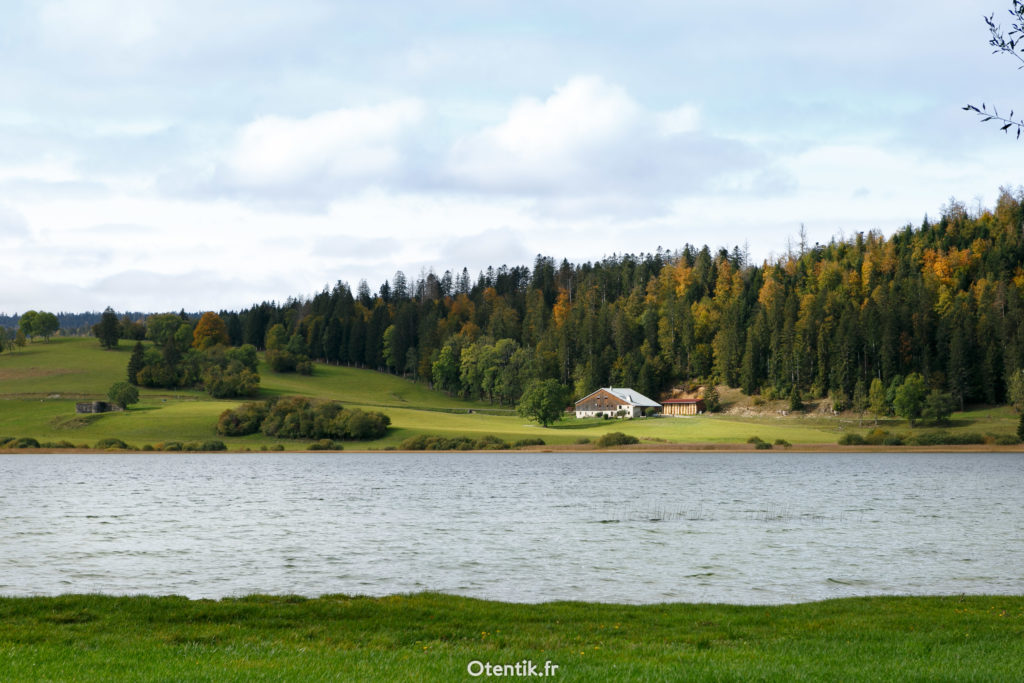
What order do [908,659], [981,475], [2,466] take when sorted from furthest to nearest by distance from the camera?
[2,466] < [981,475] < [908,659]

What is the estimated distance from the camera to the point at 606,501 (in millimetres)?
47281

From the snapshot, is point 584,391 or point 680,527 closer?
point 680,527

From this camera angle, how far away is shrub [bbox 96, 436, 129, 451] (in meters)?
99.7

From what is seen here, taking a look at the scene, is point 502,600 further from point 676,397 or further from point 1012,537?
point 676,397

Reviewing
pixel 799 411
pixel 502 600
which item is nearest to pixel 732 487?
pixel 502 600

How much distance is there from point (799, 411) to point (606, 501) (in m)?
102

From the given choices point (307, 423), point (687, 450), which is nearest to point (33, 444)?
point (307, 423)

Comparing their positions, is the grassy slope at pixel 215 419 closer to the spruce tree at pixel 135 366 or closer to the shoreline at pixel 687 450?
the shoreline at pixel 687 450

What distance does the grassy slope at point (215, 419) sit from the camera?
10675 centimetres

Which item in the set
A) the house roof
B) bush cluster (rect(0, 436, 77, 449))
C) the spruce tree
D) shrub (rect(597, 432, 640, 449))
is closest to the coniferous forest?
the house roof

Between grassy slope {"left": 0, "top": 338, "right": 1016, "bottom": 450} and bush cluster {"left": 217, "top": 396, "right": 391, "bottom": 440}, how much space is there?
1663 millimetres

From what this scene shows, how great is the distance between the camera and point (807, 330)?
15038 centimetres

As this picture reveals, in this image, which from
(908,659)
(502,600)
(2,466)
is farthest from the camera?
(2,466)

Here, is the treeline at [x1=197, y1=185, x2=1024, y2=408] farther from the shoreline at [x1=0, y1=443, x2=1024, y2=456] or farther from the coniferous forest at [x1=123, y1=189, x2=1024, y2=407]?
the shoreline at [x1=0, y1=443, x2=1024, y2=456]
